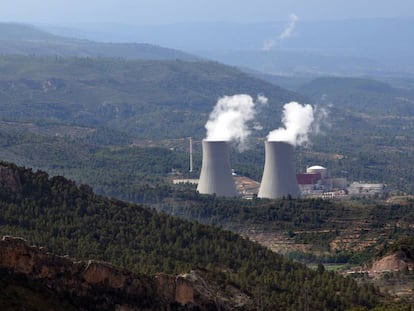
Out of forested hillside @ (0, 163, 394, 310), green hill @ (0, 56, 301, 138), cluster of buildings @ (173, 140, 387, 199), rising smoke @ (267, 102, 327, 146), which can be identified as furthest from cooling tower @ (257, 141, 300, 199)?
green hill @ (0, 56, 301, 138)

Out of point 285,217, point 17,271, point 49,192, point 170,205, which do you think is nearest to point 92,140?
point 170,205

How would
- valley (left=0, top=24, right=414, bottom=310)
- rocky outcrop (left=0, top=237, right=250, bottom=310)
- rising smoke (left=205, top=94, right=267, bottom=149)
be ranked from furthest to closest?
rising smoke (left=205, top=94, right=267, bottom=149)
valley (left=0, top=24, right=414, bottom=310)
rocky outcrop (left=0, top=237, right=250, bottom=310)

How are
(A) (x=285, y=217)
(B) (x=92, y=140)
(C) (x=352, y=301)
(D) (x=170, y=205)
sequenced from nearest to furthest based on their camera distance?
1. (C) (x=352, y=301)
2. (A) (x=285, y=217)
3. (D) (x=170, y=205)
4. (B) (x=92, y=140)

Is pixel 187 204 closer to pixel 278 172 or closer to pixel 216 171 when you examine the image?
pixel 216 171

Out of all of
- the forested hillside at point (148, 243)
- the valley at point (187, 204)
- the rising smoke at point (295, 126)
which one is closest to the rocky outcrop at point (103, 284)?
the valley at point (187, 204)

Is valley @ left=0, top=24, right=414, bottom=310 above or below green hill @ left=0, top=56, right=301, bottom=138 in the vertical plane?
below

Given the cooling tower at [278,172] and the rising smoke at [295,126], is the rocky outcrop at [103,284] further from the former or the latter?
the rising smoke at [295,126]

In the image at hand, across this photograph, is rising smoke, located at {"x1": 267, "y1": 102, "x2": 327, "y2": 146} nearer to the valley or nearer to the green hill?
the valley

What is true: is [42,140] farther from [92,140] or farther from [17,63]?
[17,63]
